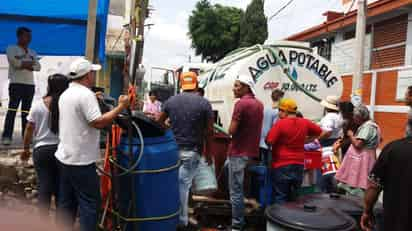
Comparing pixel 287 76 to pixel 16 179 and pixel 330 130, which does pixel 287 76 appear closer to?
pixel 330 130

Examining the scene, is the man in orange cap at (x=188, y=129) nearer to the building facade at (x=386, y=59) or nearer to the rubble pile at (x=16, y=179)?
the rubble pile at (x=16, y=179)

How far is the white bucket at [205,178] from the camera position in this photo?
4.63 m

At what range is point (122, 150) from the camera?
147 inches

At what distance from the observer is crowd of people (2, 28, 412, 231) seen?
9.75ft

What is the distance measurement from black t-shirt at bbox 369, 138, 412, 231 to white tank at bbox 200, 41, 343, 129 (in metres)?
3.92

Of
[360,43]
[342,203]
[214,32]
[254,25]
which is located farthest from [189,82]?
[214,32]

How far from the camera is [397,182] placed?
2.66 meters

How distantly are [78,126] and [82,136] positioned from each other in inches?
3.5

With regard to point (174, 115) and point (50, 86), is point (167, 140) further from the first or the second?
point (50, 86)

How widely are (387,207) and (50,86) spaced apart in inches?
119

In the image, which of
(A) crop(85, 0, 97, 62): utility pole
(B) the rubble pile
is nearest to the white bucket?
(A) crop(85, 0, 97, 62): utility pole

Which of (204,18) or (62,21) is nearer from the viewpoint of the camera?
(62,21)

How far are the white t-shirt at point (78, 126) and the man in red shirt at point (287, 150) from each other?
206 centimetres

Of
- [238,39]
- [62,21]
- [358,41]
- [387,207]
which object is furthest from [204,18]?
[387,207]
